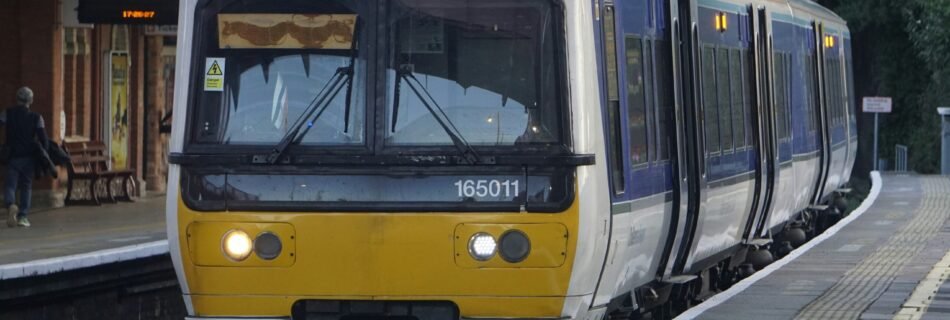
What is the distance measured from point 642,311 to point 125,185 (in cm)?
1639

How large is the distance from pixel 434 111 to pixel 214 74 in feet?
3.63

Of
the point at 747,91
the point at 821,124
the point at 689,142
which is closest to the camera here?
the point at 689,142

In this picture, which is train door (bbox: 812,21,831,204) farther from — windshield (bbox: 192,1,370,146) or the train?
windshield (bbox: 192,1,370,146)

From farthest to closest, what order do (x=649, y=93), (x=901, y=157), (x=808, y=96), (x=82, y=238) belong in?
(x=901, y=157) < (x=808, y=96) < (x=82, y=238) < (x=649, y=93)

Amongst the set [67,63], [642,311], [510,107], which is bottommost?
[642,311]

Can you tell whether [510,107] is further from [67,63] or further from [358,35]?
[67,63]

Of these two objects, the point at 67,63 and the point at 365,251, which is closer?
the point at 365,251

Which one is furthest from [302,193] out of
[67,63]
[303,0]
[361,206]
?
[67,63]

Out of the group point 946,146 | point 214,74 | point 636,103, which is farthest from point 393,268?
point 946,146

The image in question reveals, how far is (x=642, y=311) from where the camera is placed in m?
12.3

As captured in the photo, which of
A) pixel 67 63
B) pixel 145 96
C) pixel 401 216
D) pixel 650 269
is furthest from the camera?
pixel 145 96

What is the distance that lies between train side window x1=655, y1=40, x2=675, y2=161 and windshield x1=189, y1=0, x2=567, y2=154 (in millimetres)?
2189

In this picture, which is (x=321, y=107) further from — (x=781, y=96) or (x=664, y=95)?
(x=781, y=96)

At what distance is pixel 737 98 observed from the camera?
49.4ft
